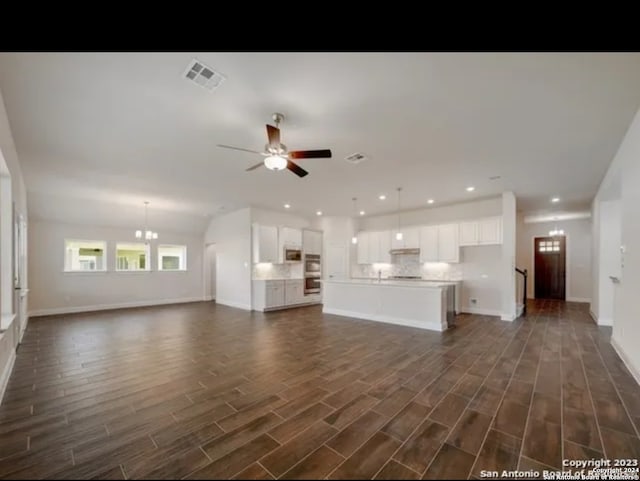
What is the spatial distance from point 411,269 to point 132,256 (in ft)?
28.5

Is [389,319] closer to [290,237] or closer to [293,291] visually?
[293,291]

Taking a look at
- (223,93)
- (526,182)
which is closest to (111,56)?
(223,93)

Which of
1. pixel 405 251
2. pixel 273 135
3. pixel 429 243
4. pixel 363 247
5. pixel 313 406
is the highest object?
pixel 273 135

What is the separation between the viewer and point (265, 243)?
8.04 m

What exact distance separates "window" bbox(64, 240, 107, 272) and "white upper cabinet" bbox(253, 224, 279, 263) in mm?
4512

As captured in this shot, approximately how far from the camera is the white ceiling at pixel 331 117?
2256 mm

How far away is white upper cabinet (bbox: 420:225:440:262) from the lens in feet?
24.7

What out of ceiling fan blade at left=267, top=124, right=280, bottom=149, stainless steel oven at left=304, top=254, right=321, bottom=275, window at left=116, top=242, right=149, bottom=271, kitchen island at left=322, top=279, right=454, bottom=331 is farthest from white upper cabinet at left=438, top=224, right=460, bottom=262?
window at left=116, top=242, right=149, bottom=271

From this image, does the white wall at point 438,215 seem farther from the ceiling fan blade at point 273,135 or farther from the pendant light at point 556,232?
the ceiling fan blade at point 273,135

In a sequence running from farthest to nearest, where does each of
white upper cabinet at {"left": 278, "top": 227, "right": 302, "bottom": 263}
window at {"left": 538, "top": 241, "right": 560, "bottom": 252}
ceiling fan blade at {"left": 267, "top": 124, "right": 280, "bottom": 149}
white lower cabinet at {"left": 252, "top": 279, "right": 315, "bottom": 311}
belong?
window at {"left": 538, "top": 241, "right": 560, "bottom": 252} < white upper cabinet at {"left": 278, "top": 227, "right": 302, "bottom": 263} < white lower cabinet at {"left": 252, "top": 279, "right": 315, "bottom": 311} < ceiling fan blade at {"left": 267, "top": 124, "right": 280, "bottom": 149}

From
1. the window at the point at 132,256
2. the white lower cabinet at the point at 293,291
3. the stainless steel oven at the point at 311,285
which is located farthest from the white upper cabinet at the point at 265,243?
the window at the point at 132,256

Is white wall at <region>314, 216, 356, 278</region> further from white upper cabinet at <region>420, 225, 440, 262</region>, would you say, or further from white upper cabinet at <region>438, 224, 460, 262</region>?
white upper cabinet at <region>438, 224, 460, 262</region>

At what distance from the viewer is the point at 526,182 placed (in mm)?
5441

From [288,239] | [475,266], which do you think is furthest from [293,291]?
[475,266]
